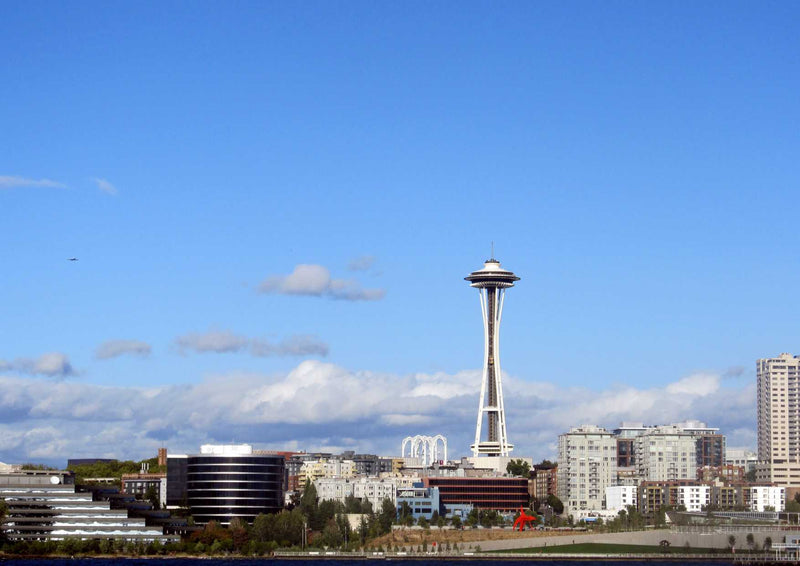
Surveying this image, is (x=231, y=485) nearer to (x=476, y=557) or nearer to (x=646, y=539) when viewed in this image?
(x=476, y=557)

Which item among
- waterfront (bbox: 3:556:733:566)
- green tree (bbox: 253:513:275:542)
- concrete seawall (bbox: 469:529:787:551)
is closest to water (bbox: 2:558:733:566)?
waterfront (bbox: 3:556:733:566)

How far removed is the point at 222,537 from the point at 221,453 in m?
20.3

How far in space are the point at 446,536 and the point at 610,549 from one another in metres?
20.7

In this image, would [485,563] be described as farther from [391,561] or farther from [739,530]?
[739,530]

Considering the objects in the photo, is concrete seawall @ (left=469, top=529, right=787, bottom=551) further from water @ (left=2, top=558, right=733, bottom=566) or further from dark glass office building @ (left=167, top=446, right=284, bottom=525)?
dark glass office building @ (left=167, top=446, right=284, bottom=525)

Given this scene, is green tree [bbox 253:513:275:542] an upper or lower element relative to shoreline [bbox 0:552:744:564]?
upper

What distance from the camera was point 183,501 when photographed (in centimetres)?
19638

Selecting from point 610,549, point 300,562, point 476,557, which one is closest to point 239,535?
point 300,562

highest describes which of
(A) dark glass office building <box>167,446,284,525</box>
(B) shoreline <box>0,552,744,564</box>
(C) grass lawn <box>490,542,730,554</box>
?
(A) dark glass office building <box>167,446,284,525</box>

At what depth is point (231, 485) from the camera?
190 m

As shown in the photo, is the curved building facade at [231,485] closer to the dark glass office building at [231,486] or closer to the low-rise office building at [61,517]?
the dark glass office building at [231,486]

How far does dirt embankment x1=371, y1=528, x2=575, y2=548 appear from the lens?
181500 mm

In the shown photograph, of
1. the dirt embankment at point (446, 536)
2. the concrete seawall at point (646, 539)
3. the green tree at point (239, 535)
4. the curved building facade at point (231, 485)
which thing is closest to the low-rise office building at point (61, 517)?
the green tree at point (239, 535)

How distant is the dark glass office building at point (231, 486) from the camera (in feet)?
623
